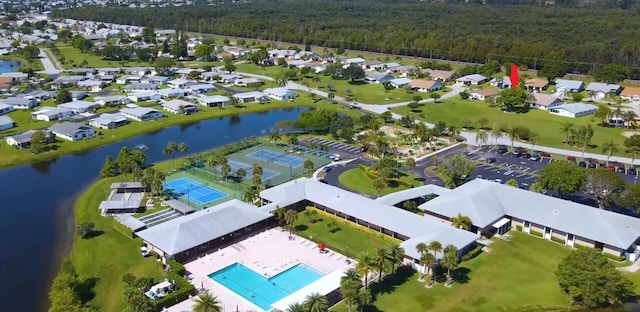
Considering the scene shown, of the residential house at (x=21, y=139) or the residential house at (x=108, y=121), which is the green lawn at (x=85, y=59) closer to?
the residential house at (x=108, y=121)

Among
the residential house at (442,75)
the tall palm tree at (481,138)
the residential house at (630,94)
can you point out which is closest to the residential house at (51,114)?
the tall palm tree at (481,138)

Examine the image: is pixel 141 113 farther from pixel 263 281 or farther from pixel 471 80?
pixel 471 80

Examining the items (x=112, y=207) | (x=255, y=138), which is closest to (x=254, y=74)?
(x=255, y=138)

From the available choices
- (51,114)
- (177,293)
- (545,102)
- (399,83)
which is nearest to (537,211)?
(177,293)

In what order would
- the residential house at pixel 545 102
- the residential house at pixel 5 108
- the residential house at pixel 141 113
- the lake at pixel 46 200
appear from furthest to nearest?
the residential house at pixel 545 102, the residential house at pixel 5 108, the residential house at pixel 141 113, the lake at pixel 46 200

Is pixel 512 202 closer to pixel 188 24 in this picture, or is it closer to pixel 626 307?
pixel 626 307

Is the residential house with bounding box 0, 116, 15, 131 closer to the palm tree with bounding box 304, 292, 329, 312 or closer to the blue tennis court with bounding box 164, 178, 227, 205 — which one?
the blue tennis court with bounding box 164, 178, 227, 205

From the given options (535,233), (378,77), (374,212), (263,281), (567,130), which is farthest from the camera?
(378,77)
